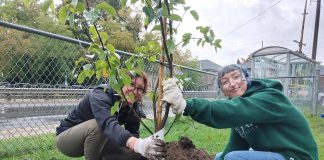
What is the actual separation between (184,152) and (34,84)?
5.19ft

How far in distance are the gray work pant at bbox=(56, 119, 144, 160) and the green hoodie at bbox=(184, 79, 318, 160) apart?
1.06 meters

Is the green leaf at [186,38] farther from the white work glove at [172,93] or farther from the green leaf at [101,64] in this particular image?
the green leaf at [101,64]

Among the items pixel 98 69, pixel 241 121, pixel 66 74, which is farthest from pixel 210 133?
pixel 98 69

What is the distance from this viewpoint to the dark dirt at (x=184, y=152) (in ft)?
9.94

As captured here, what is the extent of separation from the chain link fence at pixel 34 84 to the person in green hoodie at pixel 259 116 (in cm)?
106

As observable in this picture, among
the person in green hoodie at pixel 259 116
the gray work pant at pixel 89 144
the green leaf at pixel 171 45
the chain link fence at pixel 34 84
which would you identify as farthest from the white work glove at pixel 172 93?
the chain link fence at pixel 34 84

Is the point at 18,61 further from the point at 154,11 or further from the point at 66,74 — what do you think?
the point at 154,11

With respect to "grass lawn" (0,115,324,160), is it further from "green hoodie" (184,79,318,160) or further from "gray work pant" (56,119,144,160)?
"gray work pant" (56,119,144,160)

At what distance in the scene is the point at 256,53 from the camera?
10.3 m

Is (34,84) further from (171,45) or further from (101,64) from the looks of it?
(171,45)

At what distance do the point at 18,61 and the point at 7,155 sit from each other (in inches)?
38.3

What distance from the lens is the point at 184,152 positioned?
3.16m

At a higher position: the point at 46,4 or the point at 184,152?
the point at 46,4

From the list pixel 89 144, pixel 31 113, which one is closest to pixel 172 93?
pixel 89 144
